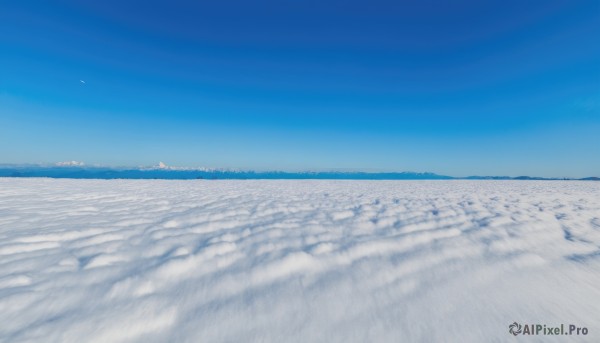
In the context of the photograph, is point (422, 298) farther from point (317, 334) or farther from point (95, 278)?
point (95, 278)

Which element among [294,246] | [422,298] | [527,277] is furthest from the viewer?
[294,246]

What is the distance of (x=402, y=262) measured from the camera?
262 centimetres

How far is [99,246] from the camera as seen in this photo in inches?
124

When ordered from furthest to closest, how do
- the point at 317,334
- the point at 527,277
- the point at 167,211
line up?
the point at 167,211 → the point at 527,277 → the point at 317,334

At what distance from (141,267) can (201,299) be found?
3.34 feet

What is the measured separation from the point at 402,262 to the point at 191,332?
80.2 inches

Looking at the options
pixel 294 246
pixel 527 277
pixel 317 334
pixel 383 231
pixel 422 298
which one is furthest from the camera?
pixel 383 231

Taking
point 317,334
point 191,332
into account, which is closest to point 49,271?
point 191,332

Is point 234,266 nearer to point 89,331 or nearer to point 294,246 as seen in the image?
point 294,246

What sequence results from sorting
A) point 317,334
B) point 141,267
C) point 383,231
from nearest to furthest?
point 317,334
point 141,267
point 383,231

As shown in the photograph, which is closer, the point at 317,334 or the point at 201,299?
the point at 317,334

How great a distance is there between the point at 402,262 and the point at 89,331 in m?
2.64

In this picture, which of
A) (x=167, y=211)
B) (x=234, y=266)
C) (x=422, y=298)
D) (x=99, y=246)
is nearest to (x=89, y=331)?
(x=234, y=266)

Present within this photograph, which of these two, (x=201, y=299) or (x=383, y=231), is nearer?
(x=201, y=299)
